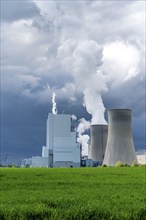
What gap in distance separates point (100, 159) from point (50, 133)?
37.7 ft

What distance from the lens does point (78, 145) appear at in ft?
272

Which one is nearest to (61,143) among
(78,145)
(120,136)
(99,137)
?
(78,145)

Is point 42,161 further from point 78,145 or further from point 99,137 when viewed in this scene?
point 99,137

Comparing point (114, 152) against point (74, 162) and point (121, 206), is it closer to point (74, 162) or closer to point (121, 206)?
point (74, 162)

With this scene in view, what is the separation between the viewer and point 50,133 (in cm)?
8019

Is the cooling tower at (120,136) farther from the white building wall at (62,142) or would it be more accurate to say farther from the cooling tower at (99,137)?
the white building wall at (62,142)

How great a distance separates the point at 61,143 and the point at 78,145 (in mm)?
3613

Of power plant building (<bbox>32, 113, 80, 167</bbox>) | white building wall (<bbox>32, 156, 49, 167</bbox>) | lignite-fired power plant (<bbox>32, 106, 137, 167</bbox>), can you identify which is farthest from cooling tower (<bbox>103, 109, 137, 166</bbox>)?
Answer: white building wall (<bbox>32, 156, 49, 167</bbox>)

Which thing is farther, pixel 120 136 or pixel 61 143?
pixel 61 143

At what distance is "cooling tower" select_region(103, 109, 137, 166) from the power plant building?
83.2 ft

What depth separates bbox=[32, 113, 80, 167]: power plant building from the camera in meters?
79.8

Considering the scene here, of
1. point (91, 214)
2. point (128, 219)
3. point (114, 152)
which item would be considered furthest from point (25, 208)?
point (114, 152)

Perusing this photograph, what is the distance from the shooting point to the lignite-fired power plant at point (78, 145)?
52031 millimetres

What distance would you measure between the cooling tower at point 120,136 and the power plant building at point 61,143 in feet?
83.2
